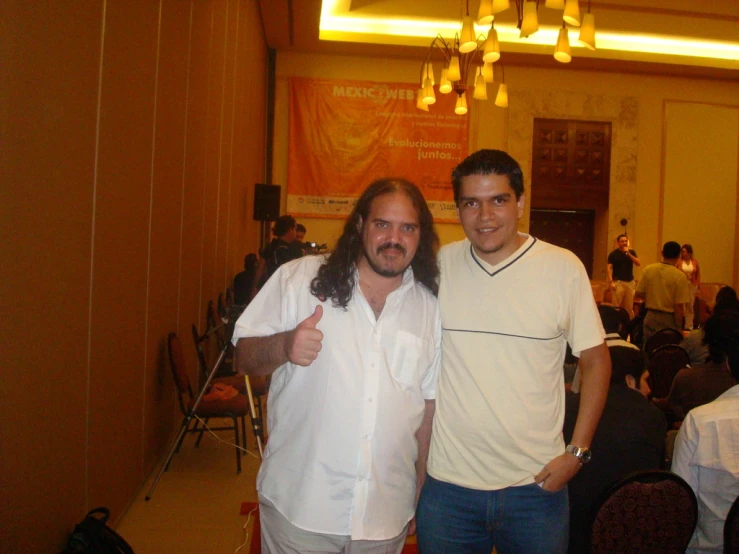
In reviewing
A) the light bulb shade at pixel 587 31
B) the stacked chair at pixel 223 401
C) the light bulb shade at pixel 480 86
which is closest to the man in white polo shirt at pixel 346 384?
the stacked chair at pixel 223 401

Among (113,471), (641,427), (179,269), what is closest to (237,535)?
(113,471)

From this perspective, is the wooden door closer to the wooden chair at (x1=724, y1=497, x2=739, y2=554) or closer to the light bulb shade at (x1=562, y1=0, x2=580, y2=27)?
the light bulb shade at (x1=562, y1=0, x2=580, y2=27)

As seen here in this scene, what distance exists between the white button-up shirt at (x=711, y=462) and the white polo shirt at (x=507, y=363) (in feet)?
1.86

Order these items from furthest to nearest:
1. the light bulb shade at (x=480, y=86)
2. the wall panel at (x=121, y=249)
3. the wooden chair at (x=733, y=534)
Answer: the light bulb shade at (x=480, y=86) < the wall panel at (x=121, y=249) < the wooden chair at (x=733, y=534)

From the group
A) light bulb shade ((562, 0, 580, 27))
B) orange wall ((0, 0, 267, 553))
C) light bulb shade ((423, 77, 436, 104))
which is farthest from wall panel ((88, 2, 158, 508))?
light bulb shade ((423, 77, 436, 104))

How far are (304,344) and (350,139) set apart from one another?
9.87m

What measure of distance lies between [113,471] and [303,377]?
1925 millimetres

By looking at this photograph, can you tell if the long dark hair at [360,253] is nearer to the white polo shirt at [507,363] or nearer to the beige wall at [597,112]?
the white polo shirt at [507,363]

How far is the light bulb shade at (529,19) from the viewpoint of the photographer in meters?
5.84

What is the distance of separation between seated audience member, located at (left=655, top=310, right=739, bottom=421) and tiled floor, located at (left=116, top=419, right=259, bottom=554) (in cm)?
255

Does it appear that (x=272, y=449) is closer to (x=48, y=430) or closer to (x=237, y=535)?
(x=48, y=430)

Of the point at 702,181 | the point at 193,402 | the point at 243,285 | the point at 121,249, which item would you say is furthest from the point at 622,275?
the point at 121,249

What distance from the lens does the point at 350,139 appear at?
1108 centimetres

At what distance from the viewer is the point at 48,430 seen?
2.24 m
